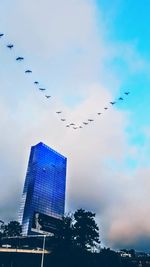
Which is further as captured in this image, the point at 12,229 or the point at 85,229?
the point at 12,229

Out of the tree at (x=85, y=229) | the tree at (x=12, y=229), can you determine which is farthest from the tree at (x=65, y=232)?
the tree at (x=12, y=229)

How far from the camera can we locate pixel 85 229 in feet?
325

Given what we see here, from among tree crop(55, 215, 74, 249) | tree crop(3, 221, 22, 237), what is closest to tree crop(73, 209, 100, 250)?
tree crop(55, 215, 74, 249)

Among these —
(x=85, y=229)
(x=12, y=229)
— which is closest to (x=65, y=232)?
(x=85, y=229)

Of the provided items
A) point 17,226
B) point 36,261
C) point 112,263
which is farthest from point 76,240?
point 17,226

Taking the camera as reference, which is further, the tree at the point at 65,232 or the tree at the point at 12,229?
the tree at the point at 12,229

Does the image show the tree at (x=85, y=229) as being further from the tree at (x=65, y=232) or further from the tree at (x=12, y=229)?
the tree at (x=12, y=229)

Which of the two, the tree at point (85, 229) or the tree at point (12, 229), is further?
the tree at point (12, 229)

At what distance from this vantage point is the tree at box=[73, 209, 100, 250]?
3792 inches

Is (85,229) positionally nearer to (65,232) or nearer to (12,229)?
(65,232)

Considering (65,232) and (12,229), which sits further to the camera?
(12,229)

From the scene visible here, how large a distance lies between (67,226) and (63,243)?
49.5 feet

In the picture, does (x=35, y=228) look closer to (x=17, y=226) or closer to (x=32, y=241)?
(x=32, y=241)

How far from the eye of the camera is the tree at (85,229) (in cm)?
9631
